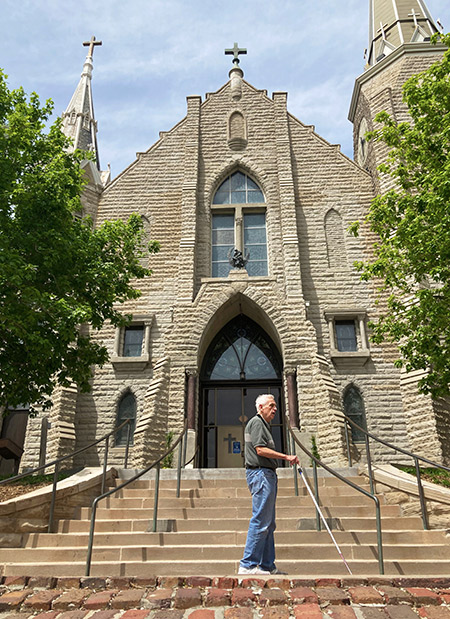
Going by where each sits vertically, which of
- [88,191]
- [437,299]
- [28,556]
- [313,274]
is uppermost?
[88,191]

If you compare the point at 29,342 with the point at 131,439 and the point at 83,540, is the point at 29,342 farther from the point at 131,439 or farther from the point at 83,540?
the point at 131,439

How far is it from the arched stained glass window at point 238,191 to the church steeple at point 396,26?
7.68m

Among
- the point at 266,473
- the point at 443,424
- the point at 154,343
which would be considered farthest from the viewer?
the point at 154,343

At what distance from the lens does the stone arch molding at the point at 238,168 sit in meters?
16.6

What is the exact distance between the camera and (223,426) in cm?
1422

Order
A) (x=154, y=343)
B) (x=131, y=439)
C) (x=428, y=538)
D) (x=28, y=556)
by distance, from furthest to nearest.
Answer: (x=154, y=343), (x=131, y=439), (x=428, y=538), (x=28, y=556)

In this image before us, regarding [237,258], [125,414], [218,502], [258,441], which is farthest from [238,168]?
[258,441]

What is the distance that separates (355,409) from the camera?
524 inches

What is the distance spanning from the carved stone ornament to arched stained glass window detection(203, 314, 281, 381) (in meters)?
1.61

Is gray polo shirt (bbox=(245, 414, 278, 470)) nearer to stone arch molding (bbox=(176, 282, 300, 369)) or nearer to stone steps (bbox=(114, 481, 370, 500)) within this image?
stone steps (bbox=(114, 481, 370, 500))

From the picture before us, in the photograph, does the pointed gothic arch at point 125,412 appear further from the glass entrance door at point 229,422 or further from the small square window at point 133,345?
the glass entrance door at point 229,422

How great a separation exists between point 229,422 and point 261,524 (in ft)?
31.4

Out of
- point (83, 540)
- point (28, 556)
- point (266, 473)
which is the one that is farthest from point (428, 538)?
point (28, 556)

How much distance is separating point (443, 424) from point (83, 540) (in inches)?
366
